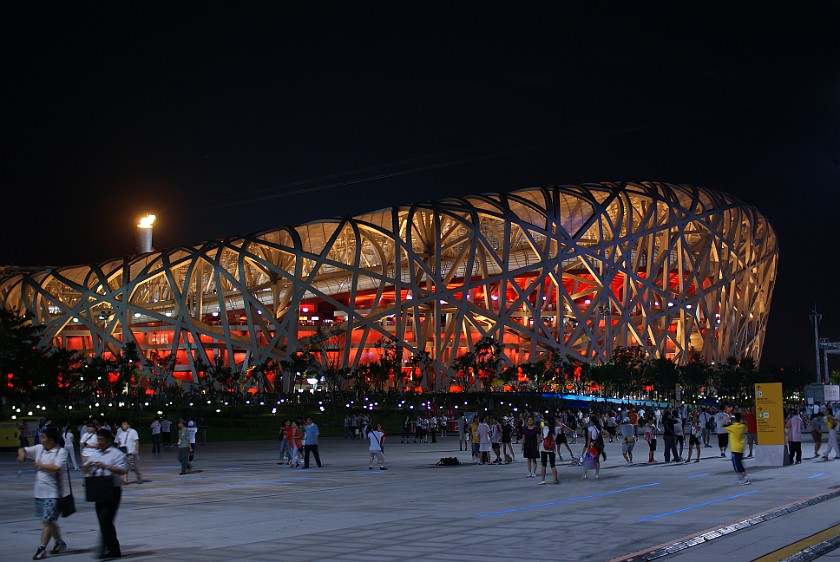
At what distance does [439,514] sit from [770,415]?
1266cm

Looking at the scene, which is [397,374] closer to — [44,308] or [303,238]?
[303,238]

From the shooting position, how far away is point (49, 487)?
10828mm

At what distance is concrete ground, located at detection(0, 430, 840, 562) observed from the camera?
36.1 ft

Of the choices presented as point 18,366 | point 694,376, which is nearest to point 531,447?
point 18,366

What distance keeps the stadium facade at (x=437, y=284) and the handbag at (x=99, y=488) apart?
219 feet

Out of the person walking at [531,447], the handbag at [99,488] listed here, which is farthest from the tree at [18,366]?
the handbag at [99,488]

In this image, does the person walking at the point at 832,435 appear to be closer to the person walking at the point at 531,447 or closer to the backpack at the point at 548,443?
the person walking at the point at 531,447

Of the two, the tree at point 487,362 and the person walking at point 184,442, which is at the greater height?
the tree at point 487,362

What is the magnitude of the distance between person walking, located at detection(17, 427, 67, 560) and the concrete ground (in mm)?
388

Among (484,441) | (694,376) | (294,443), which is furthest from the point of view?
(694,376)

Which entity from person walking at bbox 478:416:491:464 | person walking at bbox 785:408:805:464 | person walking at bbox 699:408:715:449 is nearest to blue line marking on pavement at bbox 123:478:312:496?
person walking at bbox 478:416:491:464

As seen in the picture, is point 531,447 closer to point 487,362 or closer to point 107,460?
point 107,460

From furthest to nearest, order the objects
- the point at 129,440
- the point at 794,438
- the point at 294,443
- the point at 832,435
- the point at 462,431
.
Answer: the point at 462,431 < the point at 832,435 < the point at 294,443 < the point at 794,438 < the point at 129,440

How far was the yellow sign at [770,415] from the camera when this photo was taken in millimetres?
23781
